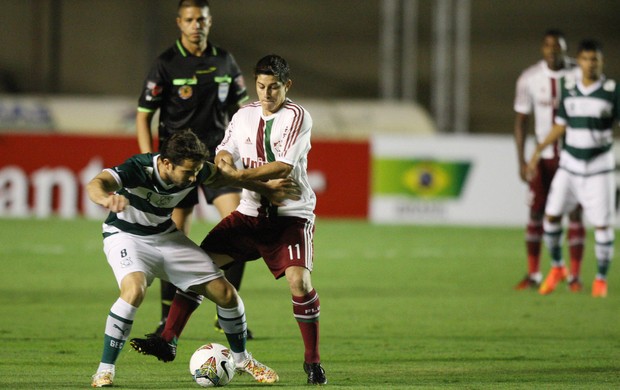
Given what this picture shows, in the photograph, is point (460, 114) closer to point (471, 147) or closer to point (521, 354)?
point (471, 147)

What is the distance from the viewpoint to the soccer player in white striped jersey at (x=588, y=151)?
10.2 meters

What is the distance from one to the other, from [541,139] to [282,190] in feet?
17.1

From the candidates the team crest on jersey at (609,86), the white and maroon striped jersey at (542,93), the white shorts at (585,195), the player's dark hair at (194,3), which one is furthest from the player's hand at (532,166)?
the player's dark hair at (194,3)

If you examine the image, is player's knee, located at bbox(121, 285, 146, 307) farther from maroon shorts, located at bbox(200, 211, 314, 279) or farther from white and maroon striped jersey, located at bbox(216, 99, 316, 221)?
white and maroon striped jersey, located at bbox(216, 99, 316, 221)

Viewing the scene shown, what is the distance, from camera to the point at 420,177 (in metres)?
17.2

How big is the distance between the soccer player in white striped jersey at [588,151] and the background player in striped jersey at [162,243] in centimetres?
459

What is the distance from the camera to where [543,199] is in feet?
36.5

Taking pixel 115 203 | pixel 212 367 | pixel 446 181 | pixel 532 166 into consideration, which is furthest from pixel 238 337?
pixel 446 181

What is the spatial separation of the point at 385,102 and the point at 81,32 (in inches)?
246

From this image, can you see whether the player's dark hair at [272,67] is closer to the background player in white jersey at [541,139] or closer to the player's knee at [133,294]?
the player's knee at [133,294]

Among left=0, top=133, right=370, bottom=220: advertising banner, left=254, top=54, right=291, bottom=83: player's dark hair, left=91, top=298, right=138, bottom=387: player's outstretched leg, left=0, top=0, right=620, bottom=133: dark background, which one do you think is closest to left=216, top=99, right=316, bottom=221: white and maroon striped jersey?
left=254, top=54, right=291, bottom=83: player's dark hair

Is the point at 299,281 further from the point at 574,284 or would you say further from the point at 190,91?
the point at 574,284

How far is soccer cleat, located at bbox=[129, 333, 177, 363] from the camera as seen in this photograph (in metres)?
5.95

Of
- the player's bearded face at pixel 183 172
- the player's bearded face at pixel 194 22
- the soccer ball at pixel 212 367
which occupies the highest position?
the player's bearded face at pixel 194 22
